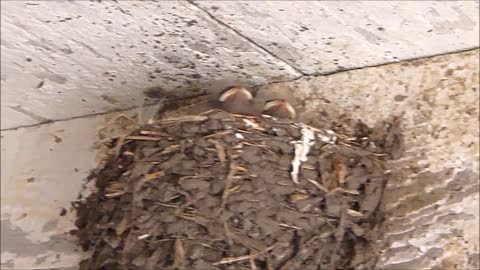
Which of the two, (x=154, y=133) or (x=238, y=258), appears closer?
(x=238, y=258)

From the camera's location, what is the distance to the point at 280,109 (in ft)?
8.05

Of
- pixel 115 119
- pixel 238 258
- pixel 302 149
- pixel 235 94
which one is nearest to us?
pixel 238 258

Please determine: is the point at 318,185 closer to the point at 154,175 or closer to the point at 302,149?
the point at 302,149

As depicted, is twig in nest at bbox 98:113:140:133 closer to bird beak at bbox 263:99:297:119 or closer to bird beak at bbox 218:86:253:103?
bird beak at bbox 218:86:253:103

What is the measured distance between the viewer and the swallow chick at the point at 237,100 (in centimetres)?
249

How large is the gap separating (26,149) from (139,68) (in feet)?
2.18

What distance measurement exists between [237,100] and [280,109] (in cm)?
12

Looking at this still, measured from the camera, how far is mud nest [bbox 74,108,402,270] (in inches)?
87.4

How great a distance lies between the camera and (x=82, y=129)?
2.97 metres

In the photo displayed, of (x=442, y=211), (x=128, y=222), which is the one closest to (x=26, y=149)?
(x=128, y=222)

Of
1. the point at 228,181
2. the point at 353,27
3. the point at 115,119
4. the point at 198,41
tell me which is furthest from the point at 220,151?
the point at 115,119

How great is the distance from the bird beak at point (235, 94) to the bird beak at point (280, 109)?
7cm

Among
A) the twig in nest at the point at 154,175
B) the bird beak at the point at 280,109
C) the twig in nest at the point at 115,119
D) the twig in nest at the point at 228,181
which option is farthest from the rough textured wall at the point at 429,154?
the twig in nest at the point at 115,119

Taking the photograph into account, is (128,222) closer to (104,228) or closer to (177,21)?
(104,228)
